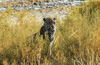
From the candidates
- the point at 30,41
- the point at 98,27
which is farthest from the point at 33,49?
the point at 98,27

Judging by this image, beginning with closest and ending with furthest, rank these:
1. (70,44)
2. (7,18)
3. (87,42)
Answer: (87,42), (70,44), (7,18)

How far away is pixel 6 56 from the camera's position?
16.2 ft

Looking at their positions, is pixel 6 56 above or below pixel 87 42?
below

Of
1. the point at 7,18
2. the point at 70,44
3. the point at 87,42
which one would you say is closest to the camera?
the point at 87,42

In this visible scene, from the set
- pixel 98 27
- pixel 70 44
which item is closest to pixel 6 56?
pixel 70 44

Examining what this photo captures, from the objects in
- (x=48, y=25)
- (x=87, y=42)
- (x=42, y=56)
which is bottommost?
(x=42, y=56)

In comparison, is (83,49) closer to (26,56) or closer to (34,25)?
(26,56)

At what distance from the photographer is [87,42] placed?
4.73m

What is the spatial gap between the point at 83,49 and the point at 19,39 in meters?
1.66

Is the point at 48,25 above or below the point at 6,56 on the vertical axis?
above

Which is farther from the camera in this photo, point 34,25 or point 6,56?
point 34,25

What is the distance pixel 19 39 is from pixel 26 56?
1.62 ft

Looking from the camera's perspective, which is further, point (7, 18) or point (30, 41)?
point (7, 18)

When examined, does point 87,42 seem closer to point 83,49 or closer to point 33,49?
point 83,49
